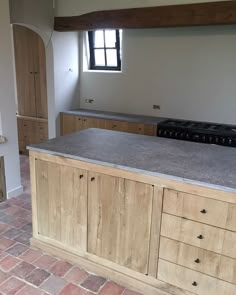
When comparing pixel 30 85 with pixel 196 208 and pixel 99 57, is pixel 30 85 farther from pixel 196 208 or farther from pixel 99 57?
pixel 196 208

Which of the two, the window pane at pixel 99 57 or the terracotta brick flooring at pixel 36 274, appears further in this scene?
the window pane at pixel 99 57

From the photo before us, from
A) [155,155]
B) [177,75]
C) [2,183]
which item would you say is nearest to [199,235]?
[155,155]

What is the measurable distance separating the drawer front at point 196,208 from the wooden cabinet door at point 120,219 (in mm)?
141

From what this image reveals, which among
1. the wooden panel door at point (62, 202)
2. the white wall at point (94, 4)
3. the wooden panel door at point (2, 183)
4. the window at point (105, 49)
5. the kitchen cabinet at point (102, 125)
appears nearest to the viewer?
the wooden panel door at point (62, 202)

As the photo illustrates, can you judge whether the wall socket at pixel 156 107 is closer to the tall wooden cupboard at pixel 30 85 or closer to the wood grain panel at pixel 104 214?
the tall wooden cupboard at pixel 30 85

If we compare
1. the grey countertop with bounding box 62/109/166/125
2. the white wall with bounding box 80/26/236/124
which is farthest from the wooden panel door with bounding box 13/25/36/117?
the white wall with bounding box 80/26/236/124

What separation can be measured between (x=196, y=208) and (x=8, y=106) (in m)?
2.52

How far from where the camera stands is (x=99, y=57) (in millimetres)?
5098

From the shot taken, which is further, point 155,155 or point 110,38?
point 110,38

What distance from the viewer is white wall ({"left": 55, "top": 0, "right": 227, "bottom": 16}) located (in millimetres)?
3762

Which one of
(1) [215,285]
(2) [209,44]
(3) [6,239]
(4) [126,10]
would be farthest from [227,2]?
(3) [6,239]

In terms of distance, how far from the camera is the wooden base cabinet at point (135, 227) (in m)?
1.77

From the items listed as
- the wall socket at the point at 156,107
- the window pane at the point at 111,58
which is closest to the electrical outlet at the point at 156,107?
the wall socket at the point at 156,107

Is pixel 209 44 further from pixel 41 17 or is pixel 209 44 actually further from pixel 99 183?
pixel 99 183
